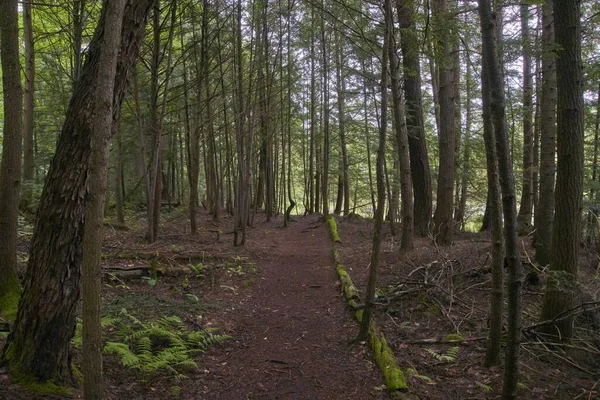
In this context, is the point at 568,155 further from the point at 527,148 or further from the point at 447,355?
the point at 527,148

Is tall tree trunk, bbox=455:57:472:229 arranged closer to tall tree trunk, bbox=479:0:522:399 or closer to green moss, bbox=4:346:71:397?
tall tree trunk, bbox=479:0:522:399

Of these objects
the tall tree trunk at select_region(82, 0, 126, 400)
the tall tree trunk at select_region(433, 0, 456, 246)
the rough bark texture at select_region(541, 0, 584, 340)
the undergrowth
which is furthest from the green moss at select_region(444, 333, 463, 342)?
the tall tree trunk at select_region(433, 0, 456, 246)

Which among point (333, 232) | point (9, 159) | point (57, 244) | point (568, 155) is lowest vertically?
point (333, 232)

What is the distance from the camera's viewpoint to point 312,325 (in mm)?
6375

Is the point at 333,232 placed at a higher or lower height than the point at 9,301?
higher

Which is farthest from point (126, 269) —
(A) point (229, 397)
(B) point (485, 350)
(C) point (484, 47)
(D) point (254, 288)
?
(C) point (484, 47)

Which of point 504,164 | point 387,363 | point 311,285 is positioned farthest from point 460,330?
point 311,285

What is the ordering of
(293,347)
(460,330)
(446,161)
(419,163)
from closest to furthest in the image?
(293,347), (460,330), (446,161), (419,163)

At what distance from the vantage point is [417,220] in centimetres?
1190

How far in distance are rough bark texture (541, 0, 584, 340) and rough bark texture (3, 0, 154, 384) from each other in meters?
4.98

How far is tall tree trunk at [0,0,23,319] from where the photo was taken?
15.2ft

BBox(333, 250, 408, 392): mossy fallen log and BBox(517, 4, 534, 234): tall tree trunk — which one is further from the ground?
BBox(517, 4, 534, 234): tall tree trunk

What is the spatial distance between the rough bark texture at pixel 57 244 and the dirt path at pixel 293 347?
5.50 feet

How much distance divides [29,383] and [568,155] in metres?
6.14
